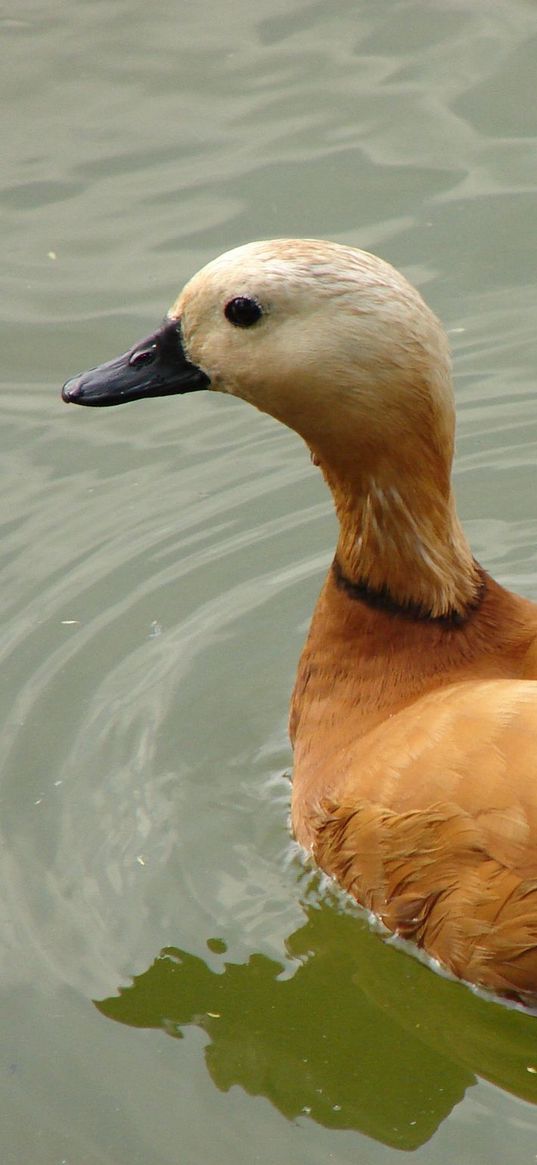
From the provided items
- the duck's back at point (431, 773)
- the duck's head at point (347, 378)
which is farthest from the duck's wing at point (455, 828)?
the duck's head at point (347, 378)

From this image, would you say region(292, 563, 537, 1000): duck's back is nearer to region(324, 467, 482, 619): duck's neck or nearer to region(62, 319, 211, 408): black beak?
region(324, 467, 482, 619): duck's neck

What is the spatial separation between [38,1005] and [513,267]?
14.0 ft

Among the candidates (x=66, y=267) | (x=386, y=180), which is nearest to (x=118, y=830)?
(x=66, y=267)

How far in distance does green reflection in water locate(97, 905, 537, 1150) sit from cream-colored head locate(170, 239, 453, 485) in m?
1.33

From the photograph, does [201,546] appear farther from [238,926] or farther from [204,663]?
[238,926]

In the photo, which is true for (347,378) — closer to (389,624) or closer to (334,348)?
(334,348)

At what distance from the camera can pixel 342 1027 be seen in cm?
455

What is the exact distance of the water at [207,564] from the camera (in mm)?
4387

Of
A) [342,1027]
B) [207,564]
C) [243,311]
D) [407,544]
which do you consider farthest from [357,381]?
[207,564]

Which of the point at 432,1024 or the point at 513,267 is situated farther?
the point at 513,267

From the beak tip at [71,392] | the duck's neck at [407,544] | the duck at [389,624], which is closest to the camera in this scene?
the duck at [389,624]

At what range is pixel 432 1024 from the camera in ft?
14.9

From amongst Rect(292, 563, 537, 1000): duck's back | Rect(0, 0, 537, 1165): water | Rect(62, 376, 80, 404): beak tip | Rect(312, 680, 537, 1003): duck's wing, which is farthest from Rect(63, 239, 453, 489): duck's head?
Rect(0, 0, 537, 1165): water

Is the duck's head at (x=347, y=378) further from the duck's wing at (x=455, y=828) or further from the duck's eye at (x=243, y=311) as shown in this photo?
the duck's wing at (x=455, y=828)
